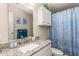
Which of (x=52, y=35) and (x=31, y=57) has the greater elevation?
(x=52, y=35)

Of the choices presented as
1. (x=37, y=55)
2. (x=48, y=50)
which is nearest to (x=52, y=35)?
(x=48, y=50)

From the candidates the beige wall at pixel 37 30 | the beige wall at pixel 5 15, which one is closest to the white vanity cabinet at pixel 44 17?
Result: the beige wall at pixel 37 30

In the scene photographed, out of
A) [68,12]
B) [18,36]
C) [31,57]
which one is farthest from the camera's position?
[68,12]

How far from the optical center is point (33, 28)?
5.81 feet

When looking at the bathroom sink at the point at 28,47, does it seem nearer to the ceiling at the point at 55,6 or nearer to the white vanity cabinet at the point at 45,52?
the white vanity cabinet at the point at 45,52

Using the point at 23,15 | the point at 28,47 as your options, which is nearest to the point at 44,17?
the point at 23,15

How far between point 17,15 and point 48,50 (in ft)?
2.35

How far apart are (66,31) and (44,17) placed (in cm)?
42

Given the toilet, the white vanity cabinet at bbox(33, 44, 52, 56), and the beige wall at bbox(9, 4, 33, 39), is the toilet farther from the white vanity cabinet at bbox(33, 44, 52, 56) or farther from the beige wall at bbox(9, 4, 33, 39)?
the beige wall at bbox(9, 4, 33, 39)

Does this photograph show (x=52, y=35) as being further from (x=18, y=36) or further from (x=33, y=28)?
(x=18, y=36)

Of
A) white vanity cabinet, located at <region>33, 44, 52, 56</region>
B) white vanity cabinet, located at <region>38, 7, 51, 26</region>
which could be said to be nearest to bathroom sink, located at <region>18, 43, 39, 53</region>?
white vanity cabinet, located at <region>33, 44, 52, 56</region>

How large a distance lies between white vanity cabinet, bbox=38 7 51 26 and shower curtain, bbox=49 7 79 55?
8 cm

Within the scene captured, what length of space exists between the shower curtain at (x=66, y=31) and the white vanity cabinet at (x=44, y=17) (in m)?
0.08

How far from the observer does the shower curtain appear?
1718mm
